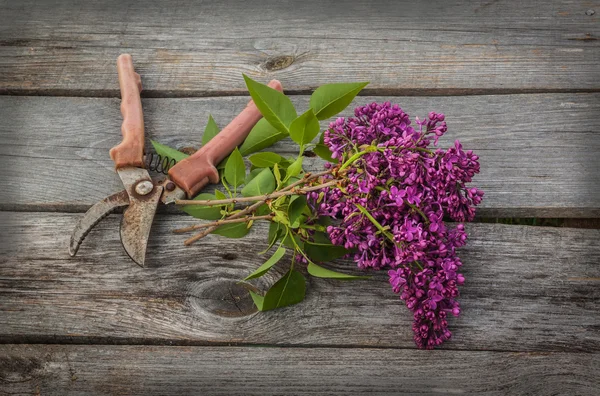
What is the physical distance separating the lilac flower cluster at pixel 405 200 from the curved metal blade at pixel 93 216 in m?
0.37

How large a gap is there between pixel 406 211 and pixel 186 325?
0.46 m

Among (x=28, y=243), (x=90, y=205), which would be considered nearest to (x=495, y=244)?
(x=90, y=205)

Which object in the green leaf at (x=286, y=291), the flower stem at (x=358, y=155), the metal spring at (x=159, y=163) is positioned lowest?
the green leaf at (x=286, y=291)

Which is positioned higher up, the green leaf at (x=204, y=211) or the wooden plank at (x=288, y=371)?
the green leaf at (x=204, y=211)

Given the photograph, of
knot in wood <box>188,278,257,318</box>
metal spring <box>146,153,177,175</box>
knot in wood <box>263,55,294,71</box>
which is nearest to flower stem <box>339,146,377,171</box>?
knot in wood <box>188,278,257,318</box>

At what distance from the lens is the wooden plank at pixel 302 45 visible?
144 centimetres

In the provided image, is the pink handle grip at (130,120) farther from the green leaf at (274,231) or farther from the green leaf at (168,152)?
the green leaf at (274,231)

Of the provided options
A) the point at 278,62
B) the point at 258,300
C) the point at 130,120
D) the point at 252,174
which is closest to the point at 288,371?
the point at 258,300

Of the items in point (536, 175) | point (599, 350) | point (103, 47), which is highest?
point (103, 47)

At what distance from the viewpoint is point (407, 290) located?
100 cm

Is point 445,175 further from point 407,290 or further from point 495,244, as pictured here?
point 495,244

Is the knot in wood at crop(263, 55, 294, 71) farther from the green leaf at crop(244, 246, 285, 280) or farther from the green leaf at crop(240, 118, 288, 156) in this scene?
the green leaf at crop(244, 246, 285, 280)

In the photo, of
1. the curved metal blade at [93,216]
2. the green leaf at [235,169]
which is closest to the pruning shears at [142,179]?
the curved metal blade at [93,216]

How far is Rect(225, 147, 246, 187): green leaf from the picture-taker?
110cm
